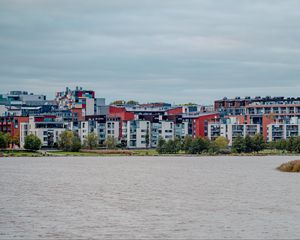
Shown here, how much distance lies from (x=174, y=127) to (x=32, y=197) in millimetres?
106065

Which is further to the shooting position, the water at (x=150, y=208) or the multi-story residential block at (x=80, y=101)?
the multi-story residential block at (x=80, y=101)

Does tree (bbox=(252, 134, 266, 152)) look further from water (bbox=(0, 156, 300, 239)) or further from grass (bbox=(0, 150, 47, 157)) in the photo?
water (bbox=(0, 156, 300, 239))

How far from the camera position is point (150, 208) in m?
36.8

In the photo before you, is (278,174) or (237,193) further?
(278,174)

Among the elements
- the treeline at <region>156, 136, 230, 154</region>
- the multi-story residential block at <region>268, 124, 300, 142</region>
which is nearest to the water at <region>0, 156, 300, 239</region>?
the treeline at <region>156, 136, 230, 154</region>

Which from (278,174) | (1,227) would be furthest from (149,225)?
(278,174)

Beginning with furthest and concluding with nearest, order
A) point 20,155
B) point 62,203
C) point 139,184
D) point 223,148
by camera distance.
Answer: point 223,148 < point 20,155 < point 139,184 < point 62,203

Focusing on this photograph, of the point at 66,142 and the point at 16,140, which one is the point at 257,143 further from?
the point at 16,140

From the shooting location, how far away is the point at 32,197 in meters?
42.7

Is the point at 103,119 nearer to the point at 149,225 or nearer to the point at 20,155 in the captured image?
the point at 20,155

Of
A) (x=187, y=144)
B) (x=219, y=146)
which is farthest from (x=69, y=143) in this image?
(x=219, y=146)

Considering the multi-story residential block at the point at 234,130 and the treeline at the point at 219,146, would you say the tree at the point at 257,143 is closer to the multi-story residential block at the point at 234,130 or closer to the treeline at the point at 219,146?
the treeline at the point at 219,146

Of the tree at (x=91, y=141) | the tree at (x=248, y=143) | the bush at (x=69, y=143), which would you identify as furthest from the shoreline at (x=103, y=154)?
the tree at (x=91, y=141)

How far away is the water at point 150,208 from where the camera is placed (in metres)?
29.6
